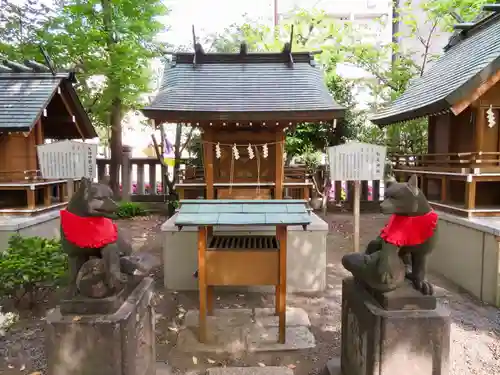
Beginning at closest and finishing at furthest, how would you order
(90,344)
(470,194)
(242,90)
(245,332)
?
(90,344), (245,332), (470,194), (242,90)

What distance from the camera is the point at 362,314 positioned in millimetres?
3400

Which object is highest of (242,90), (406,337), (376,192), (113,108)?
(113,108)

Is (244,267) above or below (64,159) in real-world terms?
below

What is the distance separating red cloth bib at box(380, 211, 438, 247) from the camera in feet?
10.4

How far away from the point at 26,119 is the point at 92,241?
594 centimetres

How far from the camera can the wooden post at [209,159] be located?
8.00 meters

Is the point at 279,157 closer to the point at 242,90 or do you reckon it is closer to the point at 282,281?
the point at 242,90

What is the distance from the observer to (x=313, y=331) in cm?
549

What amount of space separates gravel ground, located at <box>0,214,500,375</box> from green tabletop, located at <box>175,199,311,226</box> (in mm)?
1806

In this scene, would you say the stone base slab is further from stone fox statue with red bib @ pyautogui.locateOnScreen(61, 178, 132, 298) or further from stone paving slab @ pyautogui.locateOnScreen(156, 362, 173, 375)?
stone fox statue with red bib @ pyautogui.locateOnScreen(61, 178, 132, 298)

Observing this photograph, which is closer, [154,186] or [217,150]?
[217,150]

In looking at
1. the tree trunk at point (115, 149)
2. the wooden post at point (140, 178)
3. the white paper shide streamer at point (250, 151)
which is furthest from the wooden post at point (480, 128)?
the wooden post at point (140, 178)

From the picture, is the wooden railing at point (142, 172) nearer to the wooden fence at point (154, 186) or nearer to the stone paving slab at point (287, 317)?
the wooden fence at point (154, 186)

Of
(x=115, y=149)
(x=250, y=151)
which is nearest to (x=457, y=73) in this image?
(x=250, y=151)
